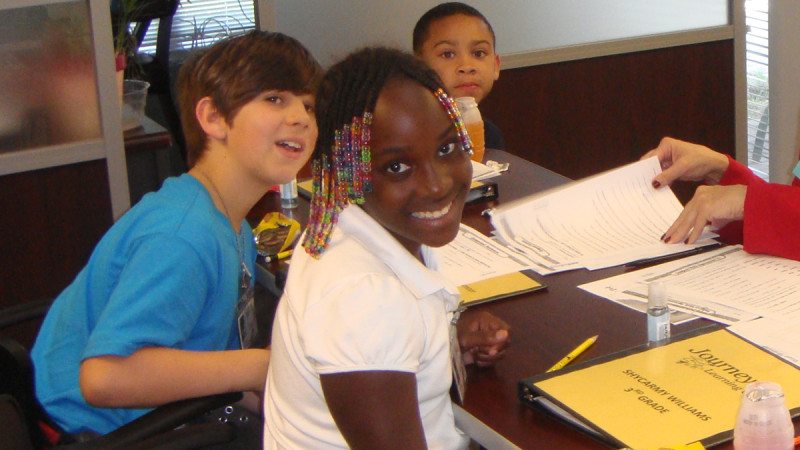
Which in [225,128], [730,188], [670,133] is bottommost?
[670,133]

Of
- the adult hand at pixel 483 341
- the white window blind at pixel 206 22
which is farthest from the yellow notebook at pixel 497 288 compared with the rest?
the white window blind at pixel 206 22

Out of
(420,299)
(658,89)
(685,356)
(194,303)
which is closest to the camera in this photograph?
(420,299)

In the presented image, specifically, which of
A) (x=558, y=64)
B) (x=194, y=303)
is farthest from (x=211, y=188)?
(x=558, y=64)

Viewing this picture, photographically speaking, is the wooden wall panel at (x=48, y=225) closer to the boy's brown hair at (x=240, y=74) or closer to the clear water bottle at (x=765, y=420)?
the boy's brown hair at (x=240, y=74)

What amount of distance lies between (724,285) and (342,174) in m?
0.62

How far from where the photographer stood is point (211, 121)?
1709mm

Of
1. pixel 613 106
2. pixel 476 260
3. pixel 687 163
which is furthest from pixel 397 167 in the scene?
pixel 613 106

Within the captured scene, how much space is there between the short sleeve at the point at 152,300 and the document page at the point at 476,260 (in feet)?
1.19

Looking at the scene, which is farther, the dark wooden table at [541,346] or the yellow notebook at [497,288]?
the yellow notebook at [497,288]

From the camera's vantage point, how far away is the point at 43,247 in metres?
2.63

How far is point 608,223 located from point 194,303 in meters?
0.70

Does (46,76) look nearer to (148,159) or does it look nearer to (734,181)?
(148,159)

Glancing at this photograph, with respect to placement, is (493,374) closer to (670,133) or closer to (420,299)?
(420,299)

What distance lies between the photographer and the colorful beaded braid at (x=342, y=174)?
3.79 ft
